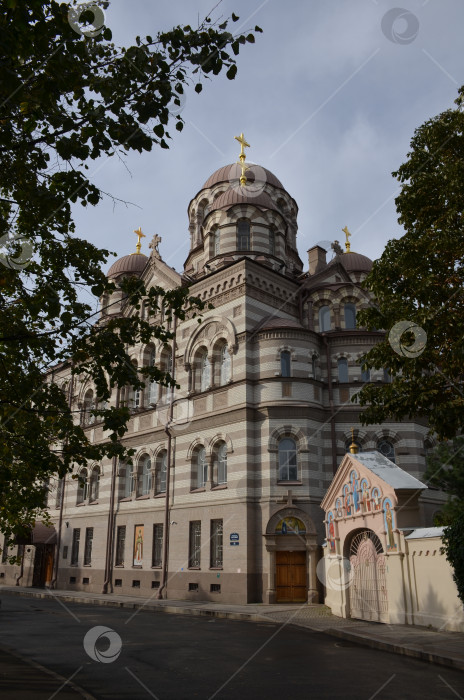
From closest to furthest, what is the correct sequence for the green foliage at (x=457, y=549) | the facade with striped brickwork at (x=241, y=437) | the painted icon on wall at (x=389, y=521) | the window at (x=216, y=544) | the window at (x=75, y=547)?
the green foliage at (x=457, y=549), the painted icon on wall at (x=389, y=521), the facade with striped brickwork at (x=241, y=437), the window at (x=216, y=544), the window at (x=75, y=547)

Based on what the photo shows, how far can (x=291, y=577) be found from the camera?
2256cm

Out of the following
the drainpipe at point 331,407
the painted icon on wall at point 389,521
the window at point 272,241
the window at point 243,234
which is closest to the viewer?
the painted icon on wall at point 389,521

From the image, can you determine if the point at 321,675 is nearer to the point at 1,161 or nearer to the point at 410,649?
the point at 410,649

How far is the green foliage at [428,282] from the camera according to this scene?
1166 cm

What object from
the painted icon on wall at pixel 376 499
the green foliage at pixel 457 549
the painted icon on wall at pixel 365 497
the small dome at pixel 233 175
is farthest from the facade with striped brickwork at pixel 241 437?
the green foliage at pixel 457 549

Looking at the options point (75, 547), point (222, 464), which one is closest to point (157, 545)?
point (222, 464)

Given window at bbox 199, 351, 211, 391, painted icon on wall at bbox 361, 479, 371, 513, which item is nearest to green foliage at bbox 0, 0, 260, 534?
painted icon on wall at bbox 361, 479, 371, 513

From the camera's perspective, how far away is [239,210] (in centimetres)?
3111

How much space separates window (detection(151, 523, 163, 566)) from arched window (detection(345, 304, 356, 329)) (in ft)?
44.7

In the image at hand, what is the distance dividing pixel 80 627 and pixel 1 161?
12997 mm

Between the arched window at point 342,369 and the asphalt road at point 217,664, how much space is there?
42.0ft

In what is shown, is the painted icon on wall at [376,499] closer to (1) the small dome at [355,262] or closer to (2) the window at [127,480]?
(2) the window at [127,480]

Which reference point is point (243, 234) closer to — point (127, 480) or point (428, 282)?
point (127, 480)

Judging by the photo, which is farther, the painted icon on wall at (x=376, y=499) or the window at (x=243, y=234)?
the window at (x=243, y=234)
